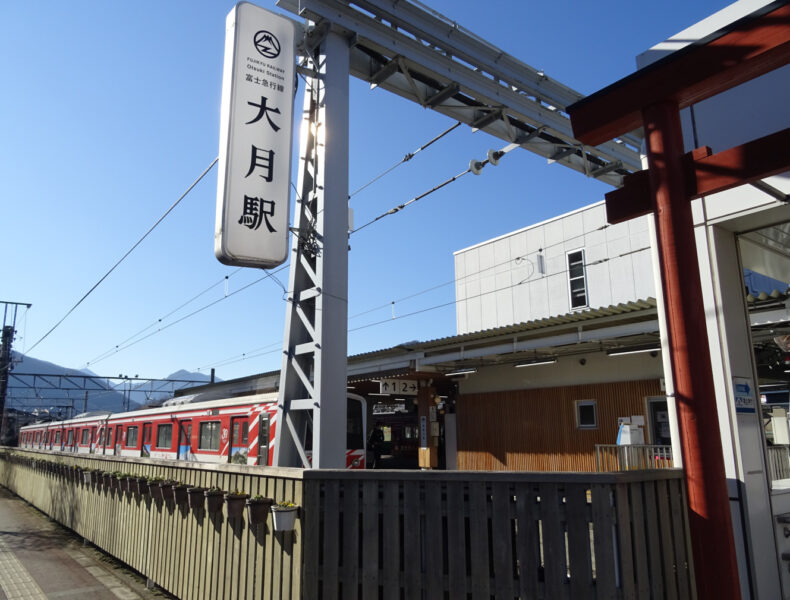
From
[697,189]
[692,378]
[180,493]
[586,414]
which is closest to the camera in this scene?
[692,378]

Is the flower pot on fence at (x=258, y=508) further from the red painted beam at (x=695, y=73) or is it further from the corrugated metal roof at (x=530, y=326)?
the corrugated metal roof at (x=530, y=326)

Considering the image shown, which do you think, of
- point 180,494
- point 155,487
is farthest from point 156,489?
point 180,494

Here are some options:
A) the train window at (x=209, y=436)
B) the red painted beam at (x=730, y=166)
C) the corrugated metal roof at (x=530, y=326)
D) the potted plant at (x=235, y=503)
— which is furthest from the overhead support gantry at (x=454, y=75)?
the train window at (x=209, y=436)

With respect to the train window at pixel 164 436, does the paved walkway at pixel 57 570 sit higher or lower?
lower

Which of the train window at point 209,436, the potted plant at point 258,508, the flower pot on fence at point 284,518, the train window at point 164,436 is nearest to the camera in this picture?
the flower pot on fence at point 284,518

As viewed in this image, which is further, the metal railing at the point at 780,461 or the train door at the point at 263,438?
the train door at the point at 263,438

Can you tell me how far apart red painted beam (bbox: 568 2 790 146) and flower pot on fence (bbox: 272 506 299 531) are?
355 centimetres

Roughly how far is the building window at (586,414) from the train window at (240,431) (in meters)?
8.81

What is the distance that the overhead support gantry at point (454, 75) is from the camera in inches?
292

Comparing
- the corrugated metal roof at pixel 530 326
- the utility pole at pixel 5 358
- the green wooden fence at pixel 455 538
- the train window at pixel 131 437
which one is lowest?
the green wooden fence at pixel 455 538

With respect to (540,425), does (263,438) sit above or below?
below

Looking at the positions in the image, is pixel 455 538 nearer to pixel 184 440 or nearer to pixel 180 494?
pixel 180 494

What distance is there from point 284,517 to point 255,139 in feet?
13.0

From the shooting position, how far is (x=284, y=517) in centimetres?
429
